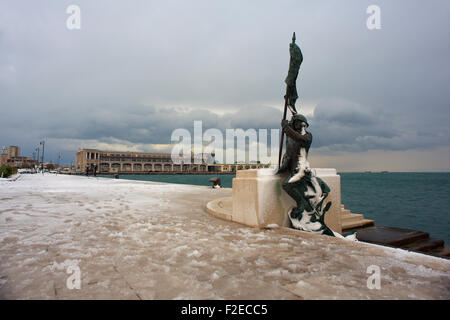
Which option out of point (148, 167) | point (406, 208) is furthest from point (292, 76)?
point (148, 167)

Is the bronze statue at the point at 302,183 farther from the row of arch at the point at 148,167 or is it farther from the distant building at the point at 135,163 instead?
the row of arch at the point at 148,167

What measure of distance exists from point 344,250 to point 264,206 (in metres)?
1.68

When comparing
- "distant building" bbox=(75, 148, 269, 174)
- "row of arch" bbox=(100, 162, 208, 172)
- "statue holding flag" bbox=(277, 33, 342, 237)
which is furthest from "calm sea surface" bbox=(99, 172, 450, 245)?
"row of arch" bbox=(100, 162, 208, 172)

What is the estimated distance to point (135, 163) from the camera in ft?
424

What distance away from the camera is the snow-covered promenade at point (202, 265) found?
2090 mm

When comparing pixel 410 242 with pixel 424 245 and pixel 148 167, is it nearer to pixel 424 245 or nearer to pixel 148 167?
pixel 424 245

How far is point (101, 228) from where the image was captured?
14.7 feet

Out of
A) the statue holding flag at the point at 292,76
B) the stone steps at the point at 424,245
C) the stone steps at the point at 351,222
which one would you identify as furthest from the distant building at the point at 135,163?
the statue holding flag at the point at 292,76

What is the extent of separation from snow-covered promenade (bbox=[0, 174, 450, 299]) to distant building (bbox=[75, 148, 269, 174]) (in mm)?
106214

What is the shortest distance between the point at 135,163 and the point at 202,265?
135 metres

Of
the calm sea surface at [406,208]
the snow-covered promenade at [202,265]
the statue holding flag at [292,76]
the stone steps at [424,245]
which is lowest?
the calm sea surface at [406,208]

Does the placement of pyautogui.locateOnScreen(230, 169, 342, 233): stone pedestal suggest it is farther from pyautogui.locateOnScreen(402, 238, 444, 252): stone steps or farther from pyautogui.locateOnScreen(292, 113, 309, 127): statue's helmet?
pyautogui.locateOnScreen(402, 238, 444, 252): stone steps

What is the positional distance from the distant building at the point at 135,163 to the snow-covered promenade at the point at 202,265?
106214mm
